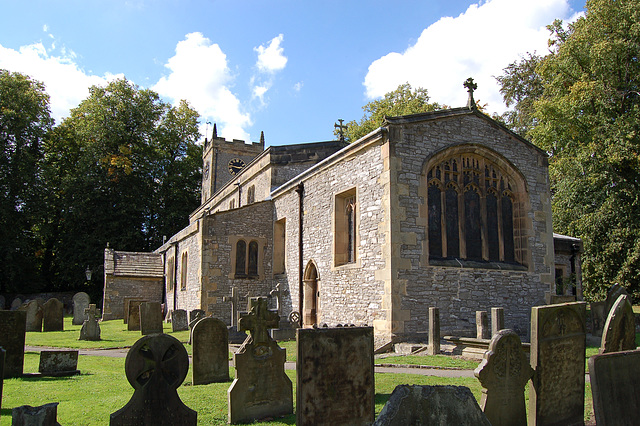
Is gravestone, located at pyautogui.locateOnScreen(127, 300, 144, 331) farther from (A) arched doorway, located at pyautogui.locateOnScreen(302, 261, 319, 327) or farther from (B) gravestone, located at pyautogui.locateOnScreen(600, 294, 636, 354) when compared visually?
(B) gravestone, located at pyautogui.locateOnScreen(600, 294, 636, 354)

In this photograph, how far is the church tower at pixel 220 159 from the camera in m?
42.7

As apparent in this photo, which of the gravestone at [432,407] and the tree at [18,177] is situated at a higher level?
the tree at [18,177]

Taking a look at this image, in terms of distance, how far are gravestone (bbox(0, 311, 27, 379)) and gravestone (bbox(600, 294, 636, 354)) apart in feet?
29.1

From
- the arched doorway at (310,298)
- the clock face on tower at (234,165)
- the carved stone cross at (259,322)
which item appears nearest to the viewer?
Result: the carved stone cross at (259,322)

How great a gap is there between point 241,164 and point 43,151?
17007mm

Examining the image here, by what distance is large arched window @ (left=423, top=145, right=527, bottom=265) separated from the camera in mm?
13422

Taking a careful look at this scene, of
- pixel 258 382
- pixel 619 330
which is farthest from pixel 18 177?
pixel 619 330

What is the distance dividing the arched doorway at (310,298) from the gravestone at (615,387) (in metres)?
12.0

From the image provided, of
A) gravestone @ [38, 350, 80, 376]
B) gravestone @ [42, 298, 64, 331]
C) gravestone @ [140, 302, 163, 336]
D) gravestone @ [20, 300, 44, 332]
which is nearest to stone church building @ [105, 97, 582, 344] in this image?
gravestone @ [140, 302, 163, 336]

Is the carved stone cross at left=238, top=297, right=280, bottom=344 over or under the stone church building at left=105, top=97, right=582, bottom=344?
under

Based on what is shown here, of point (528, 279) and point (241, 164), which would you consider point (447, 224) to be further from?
point (241, 164)

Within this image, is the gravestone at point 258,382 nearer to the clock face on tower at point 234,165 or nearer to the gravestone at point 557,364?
the gravestone at point 557,364

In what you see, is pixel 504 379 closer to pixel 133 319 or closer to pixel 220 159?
pixel 133 319

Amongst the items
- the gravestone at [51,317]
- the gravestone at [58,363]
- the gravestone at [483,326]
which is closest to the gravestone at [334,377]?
the gravestone at [58,363]
